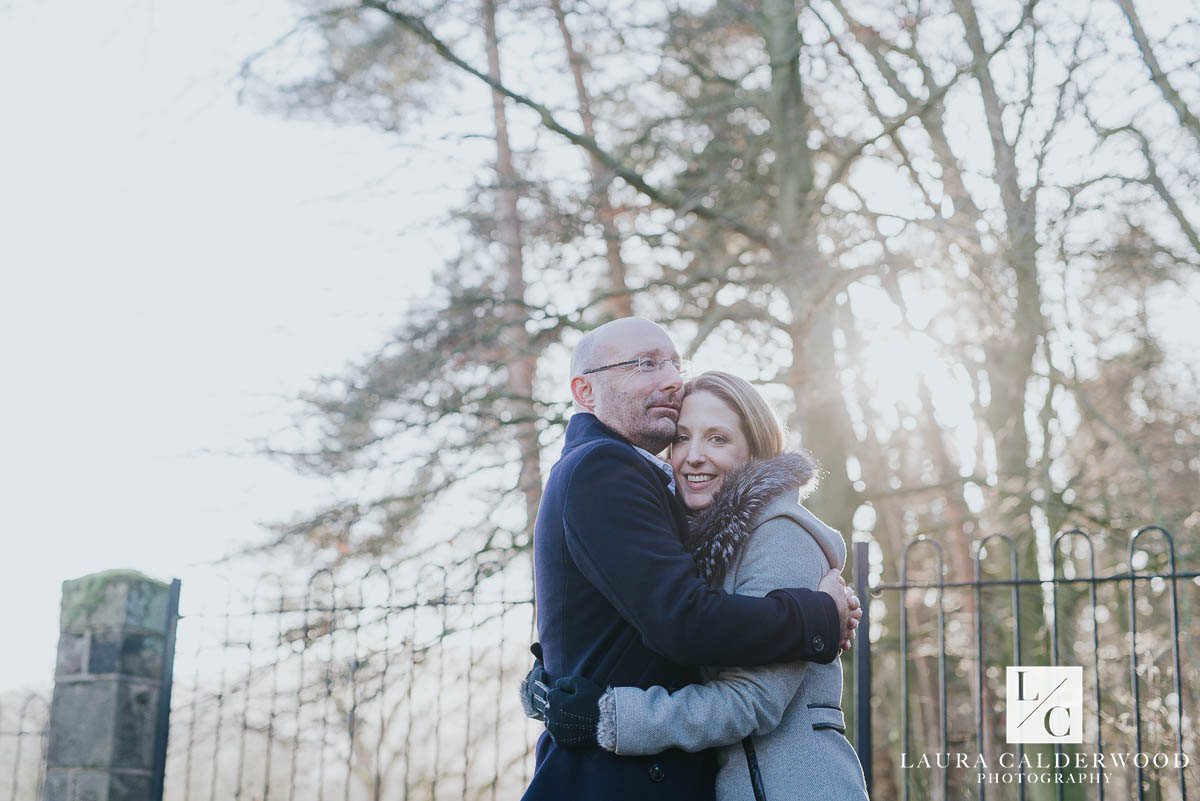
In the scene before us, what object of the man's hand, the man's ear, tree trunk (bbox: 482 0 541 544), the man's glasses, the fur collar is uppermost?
tree trunk (bbox: 482 0 541 544)

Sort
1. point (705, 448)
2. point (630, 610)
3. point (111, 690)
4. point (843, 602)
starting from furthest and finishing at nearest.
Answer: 1. point (111, 690)
2. point (705, 448)
3. point (843, 602)
4. point (630, 610)

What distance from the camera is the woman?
2.54 m

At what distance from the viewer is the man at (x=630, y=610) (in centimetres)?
247

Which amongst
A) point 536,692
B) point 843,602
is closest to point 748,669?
point 843,602

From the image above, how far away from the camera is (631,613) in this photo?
253 cm

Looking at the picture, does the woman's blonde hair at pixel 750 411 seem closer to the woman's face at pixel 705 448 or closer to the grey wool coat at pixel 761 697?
the woman's face at pixel 705 448

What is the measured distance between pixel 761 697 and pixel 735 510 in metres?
0.42

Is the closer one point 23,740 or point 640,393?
point 640,393

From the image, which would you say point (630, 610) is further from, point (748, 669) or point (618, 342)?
point (618, 342)

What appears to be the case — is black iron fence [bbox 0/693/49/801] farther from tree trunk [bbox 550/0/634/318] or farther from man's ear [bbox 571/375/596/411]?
tree trunk [bbox 550/0/634/318]

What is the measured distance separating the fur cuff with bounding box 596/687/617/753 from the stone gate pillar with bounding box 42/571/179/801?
149 inches

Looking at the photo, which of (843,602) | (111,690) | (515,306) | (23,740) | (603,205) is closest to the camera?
(843,602)

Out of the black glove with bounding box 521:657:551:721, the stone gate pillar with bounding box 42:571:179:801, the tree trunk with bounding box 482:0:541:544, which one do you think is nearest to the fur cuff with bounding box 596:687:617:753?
the black glove with bounding box 521:657:551:721

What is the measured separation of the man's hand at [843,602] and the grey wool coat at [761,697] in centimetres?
4
